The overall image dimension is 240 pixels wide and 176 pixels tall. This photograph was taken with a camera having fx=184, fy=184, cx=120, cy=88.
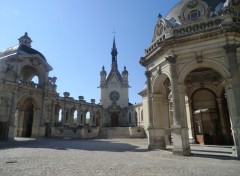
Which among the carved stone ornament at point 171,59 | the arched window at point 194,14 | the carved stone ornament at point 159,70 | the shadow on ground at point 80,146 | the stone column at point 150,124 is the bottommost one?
the shadow on ground at point 80,146

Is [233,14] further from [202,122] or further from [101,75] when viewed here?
[101,75]

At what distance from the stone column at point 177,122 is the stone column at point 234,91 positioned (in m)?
2.75

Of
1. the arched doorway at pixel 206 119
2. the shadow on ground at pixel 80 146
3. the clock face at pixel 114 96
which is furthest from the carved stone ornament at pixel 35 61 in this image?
the clock face at pixel 114 96

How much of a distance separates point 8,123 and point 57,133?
9.22m

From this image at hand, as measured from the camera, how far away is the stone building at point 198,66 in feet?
38.2

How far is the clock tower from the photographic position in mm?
51694

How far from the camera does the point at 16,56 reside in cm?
2852

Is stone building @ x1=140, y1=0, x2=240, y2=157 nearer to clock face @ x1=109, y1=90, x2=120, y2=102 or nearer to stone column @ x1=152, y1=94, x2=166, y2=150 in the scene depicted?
stone column @ x1=152, y1=94, x2=166, y2=150

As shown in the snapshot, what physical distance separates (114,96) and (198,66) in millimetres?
41701

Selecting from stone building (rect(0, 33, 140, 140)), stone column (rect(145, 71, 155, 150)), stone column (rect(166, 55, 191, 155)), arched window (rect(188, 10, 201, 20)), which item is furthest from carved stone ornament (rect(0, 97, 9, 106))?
arched window (rect(188, 10, 201, 20))

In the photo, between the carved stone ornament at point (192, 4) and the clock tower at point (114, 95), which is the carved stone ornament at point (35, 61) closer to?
the clock tower at point (114, 95)

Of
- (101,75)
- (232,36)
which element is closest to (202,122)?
(232,36)

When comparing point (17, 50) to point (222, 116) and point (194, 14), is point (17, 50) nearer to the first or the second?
point (194, 14)

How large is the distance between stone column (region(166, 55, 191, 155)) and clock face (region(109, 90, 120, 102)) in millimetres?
41013
